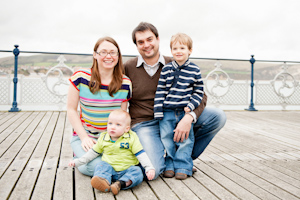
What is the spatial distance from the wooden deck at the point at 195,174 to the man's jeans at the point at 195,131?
0.21 meters

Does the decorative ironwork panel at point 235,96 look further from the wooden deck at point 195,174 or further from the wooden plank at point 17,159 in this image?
the wooden plank at point 17,159

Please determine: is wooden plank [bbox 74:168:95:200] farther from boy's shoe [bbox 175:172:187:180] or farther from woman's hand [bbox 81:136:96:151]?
boy's shoe [bbox 175:172:187:180]

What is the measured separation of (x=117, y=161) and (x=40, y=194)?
1.81 ft

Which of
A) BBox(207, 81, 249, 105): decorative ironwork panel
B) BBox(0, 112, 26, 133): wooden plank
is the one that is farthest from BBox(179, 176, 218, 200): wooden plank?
BBox(207, 81, 249, 105): decorative ironwork panel

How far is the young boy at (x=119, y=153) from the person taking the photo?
1.90 metres

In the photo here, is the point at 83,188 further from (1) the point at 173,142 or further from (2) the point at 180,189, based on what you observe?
(1) the point at 173,142

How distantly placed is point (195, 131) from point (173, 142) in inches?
9.8

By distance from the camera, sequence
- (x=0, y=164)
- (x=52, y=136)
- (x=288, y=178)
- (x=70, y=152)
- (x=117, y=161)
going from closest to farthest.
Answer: (x=117, y=161) → (x=288, y=178) → (x=0, y=164) → (x=70, y=152) → (x=52, y=136)

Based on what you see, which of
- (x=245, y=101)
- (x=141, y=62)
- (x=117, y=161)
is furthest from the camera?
(x=245, y=101)

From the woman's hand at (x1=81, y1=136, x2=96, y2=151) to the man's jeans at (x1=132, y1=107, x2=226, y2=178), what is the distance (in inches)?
15.9

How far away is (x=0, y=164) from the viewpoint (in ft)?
7.47

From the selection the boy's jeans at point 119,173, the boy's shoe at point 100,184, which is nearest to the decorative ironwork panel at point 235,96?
the boy's jeans at point 119,173

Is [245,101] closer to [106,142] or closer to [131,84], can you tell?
[131,84]

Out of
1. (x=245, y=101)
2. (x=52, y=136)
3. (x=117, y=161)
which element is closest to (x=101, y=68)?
(x=117, y=161)
